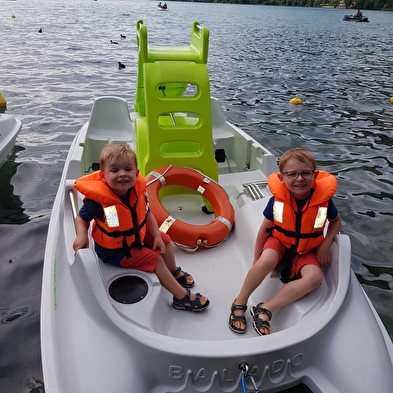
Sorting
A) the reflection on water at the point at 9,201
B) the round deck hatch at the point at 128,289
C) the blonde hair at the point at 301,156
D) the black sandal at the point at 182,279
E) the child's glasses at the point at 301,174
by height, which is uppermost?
the blonde hair at the point at 301,156

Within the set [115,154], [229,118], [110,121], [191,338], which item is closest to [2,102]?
[110,121]

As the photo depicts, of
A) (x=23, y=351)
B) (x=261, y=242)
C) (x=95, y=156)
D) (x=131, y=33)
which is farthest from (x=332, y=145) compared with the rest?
(x=131, y=33)

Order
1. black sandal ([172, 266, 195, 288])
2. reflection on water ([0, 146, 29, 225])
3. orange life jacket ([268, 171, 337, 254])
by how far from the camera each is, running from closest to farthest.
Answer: orange life jacket ([268, 171, 337, 254])
black sandal ([172, 266, 195, 288])
reflection on water ([0, 146, 29, 225])

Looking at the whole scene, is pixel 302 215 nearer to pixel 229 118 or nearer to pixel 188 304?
pixel 188 304

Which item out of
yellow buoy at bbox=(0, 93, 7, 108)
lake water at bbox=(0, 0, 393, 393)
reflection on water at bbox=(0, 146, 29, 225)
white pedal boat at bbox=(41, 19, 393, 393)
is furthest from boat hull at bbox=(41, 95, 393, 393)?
yellow buoy at bbox=(0, 93, 7, 108)

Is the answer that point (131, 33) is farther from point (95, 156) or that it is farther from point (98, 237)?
point (98, 237)

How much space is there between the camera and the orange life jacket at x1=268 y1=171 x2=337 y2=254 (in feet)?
7.59

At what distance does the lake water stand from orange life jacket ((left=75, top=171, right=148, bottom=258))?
37.8 inches

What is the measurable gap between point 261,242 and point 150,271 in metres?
0.68

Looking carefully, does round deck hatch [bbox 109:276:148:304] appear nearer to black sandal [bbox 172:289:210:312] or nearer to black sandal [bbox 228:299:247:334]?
black sandal [bbox 172:289:210:312]

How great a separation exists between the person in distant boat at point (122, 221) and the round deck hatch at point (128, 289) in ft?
0.26

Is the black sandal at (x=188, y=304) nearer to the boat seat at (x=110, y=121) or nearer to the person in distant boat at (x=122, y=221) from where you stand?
the person in distant boat at (x=122, y=221)

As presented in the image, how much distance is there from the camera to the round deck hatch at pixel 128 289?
2.17 meters

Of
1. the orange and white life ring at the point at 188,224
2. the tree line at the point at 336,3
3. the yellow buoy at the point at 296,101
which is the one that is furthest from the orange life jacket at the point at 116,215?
the tree line at the point at 336,3
